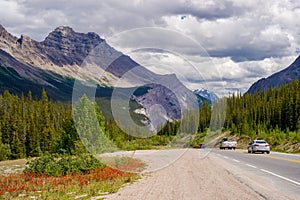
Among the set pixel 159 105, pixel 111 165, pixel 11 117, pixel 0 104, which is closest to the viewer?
pixel 159 105

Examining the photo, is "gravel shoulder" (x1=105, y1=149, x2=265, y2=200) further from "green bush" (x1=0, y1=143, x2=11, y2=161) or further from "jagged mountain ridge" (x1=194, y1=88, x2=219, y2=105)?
"green bush" (x1=0, y1=143, x2=11, y2=161)

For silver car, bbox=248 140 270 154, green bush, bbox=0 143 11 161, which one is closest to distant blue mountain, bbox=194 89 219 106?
silver car, bbox=248 140 270 154

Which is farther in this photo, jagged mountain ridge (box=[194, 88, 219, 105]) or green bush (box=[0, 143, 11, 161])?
green bush (box=[0, 143, 11, 161])

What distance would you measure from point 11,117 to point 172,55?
303ft

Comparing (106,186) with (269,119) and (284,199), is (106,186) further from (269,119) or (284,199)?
(269,119)

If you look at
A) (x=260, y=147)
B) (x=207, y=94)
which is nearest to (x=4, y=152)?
(x=260, y=147)

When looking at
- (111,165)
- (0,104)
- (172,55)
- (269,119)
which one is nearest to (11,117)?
(0,104)

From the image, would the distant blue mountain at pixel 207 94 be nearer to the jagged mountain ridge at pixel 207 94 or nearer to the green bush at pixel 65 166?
the jagged mountain ridge at pixel 207 94

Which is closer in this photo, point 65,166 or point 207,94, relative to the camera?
point 207,94

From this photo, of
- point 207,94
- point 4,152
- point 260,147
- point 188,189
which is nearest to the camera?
point 188,189

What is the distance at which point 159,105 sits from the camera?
16.5 metres

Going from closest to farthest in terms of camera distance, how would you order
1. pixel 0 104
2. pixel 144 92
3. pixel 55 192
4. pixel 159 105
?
pixel 55 192, pixel 144 92, pixel 159 105, pixel 0 104

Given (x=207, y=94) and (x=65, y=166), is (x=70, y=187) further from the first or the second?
(x=207, y=94)

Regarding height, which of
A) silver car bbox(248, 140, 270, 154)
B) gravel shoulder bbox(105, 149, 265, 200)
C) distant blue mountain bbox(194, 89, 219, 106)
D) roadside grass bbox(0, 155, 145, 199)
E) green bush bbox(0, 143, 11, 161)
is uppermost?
distant blue mountain bbox(194, 89, 219, 106)
